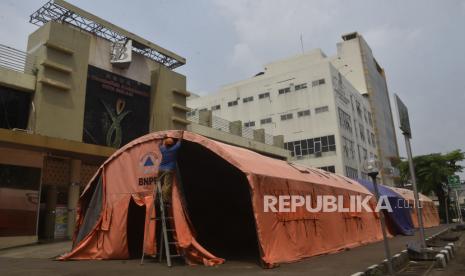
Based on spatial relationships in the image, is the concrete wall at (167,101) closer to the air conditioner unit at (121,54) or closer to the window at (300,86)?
the air conditioner unit at (121,54)

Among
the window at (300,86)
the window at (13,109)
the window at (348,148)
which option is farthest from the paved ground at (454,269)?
the window at (300,86)

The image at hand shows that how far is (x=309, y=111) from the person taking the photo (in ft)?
150

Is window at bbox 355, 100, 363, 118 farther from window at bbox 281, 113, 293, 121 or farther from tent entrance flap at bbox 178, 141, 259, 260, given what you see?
tent entrance flap at bbox 178, 141, 259, 260

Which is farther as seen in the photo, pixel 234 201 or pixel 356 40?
pixel 356 40

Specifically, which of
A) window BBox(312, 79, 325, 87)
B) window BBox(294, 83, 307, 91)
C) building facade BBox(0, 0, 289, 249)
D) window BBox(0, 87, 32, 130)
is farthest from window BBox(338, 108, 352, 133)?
window BBox(0, 87, 32, 130)

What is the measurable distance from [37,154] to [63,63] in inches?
170

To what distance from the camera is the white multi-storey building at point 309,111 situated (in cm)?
4369

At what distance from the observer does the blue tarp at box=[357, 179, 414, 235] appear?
868 inches

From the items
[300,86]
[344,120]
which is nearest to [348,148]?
[344,120]

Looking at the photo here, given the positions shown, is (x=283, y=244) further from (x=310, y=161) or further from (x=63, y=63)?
(x=310, y=161)

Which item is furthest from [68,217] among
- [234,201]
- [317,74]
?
[317,74]

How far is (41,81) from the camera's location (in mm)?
A: 16859

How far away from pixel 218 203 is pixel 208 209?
45 centimetres

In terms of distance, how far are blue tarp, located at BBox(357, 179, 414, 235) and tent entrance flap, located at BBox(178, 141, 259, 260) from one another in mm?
9579
